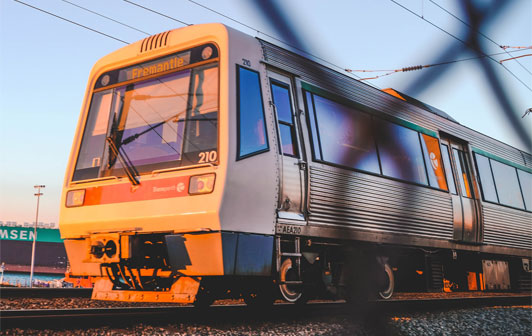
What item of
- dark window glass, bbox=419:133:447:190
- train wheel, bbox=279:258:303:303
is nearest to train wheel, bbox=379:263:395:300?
dark window glass, bbox=419:133:447:190

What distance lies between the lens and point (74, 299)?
28.5ft

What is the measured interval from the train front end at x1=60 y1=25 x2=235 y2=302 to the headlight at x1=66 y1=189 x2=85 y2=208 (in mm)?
15

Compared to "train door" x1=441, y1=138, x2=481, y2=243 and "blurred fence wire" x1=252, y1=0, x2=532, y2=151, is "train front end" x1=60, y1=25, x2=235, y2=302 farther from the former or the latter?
"train door" x1=441, y1=138, x2=481, y2=243

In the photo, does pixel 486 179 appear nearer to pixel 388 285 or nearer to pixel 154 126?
pixel 388 285

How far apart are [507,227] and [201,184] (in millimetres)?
8074

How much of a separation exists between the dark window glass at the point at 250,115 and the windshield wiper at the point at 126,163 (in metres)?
1.33

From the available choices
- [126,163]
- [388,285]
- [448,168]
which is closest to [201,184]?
[126,163]

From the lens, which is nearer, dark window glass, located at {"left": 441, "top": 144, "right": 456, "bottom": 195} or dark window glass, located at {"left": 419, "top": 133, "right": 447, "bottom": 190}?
dark window glass, located at {"left": 419, "top": 133, "right": 447, "bottom": 190}

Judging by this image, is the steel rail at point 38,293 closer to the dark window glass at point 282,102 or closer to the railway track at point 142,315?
the railway track at point 142,315

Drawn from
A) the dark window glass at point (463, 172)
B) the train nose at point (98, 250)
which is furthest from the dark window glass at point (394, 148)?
the dark window glass at point (463, 172)

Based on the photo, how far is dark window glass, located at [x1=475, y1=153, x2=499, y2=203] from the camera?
10.4m

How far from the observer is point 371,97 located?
13.0ft

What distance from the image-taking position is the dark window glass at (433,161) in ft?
27.9

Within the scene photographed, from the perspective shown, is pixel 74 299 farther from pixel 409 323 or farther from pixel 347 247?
pixel 409 323
